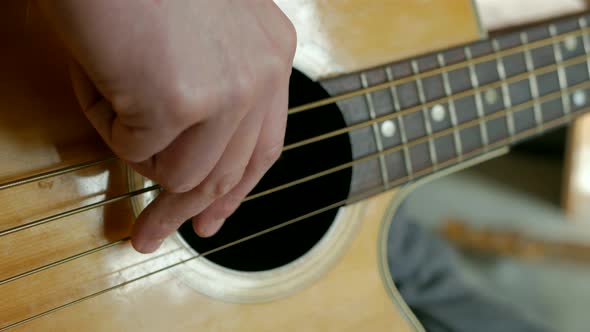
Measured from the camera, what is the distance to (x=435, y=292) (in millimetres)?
766

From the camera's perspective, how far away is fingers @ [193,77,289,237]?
39 cm

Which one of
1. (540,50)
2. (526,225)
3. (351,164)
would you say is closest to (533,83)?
(540,50)

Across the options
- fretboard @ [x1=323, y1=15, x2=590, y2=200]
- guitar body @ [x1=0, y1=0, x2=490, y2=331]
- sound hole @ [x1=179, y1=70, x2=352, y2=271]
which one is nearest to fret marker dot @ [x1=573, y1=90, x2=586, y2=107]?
fretboard @ [x1=323, y1=15, x2=590, y2=200]

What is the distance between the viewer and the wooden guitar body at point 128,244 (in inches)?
16.6

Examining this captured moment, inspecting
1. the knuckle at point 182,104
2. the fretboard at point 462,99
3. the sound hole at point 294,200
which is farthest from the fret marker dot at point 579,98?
the knuckle at point 182,104

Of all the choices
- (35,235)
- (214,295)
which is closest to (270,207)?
(214,295)

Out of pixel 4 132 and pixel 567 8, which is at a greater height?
pixel 4 132

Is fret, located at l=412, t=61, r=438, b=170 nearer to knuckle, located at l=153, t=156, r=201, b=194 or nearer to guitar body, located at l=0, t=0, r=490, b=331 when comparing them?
guitar body, located at l=0, t=0, r=490, b=331

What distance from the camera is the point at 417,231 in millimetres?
825

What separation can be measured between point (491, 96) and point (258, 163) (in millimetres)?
355

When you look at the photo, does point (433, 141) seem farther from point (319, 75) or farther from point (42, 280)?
point (42, 280)

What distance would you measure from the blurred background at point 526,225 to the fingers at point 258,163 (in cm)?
85

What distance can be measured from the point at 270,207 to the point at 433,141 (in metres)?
0.21

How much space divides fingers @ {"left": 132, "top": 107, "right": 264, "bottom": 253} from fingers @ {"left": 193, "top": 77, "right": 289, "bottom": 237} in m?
0.02
